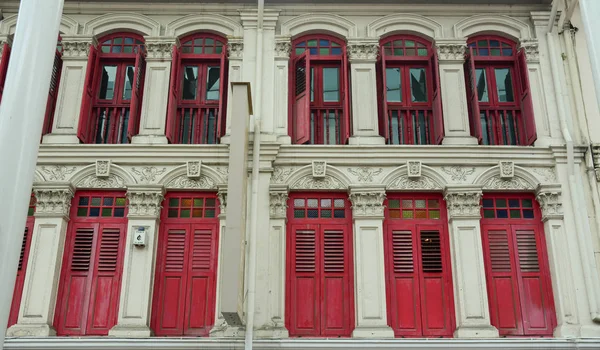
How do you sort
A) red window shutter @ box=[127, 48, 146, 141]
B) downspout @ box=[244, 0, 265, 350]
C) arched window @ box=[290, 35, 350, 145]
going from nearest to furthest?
downspout @ box=[244, 0, 265, 350] < red window shutter @ box=[127, 48, 146, 141] < arched window @ box=[290, 35, 350, 145]

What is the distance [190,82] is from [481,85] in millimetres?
5309

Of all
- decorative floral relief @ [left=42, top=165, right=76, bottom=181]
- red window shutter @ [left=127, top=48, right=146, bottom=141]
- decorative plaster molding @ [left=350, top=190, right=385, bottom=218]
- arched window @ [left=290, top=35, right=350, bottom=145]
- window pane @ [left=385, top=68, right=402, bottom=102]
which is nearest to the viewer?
decorative plaster molding @ [left=350, top=190, right=385, bottom=218]

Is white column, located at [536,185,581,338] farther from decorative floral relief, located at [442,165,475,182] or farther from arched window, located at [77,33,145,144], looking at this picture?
arched window, located at [77,33,145,144]

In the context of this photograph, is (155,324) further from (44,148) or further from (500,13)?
(500,13)

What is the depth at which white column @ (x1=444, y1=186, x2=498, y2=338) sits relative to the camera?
1087cm

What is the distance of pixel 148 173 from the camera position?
39.1ft

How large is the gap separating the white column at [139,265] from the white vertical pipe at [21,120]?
14.2 feet

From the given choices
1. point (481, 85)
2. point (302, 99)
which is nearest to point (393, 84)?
point (481, 85)

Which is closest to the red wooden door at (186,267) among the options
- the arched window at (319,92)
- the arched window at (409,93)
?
the arched window at (319,92)

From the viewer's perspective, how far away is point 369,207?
11.7 m

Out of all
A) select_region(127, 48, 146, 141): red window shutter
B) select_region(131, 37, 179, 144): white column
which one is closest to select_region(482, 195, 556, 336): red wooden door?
select_region(131, 37, 179, 144): white column

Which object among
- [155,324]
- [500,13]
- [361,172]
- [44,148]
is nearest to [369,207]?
[361,172]

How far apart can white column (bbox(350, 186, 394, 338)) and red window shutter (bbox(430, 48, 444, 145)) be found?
4.98ft

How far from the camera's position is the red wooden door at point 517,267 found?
437 inches
